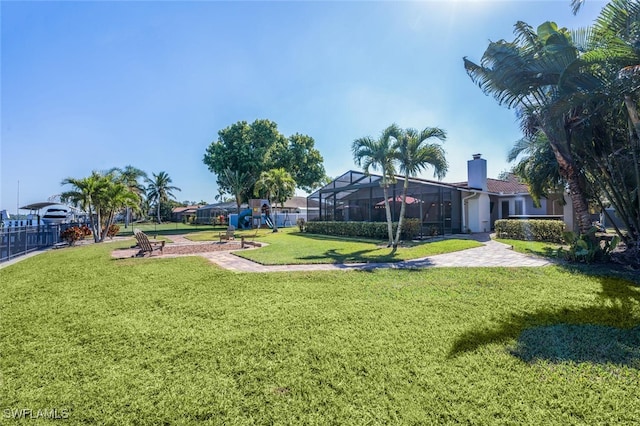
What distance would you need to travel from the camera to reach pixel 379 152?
13.0 m

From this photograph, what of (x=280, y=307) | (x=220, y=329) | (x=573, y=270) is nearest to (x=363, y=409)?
(x=220, y=329)

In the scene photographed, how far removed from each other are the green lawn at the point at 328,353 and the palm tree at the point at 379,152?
308 inches

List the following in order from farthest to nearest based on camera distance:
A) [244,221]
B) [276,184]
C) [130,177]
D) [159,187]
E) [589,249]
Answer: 1. [159,187]
2. [130,177]
3. [244,221]
4. [276,184]
5. [589,249]

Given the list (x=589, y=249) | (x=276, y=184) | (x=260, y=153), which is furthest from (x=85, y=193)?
(x=589, y=249)

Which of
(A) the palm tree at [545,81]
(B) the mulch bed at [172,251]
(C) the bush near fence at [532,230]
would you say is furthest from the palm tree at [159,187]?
(A) the palm tree at [545,81]

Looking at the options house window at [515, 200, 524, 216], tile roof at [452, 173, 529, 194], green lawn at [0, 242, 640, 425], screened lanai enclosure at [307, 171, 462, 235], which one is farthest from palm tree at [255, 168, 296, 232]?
green lawn at [0, 242, 640, 425]

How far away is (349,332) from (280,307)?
1.54 m

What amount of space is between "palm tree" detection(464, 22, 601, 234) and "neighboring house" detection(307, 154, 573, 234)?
7.68 m

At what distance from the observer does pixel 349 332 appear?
13.1 ft

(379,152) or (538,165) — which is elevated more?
(379,152)

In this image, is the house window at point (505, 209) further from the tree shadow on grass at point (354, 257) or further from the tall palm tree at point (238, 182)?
the tall palm tree at point (238, 182)

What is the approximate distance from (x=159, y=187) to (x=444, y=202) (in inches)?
2120

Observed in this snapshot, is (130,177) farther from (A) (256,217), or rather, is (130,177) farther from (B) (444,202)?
(B) (444,202)

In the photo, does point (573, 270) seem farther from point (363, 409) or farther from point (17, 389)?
point (17, 389)
